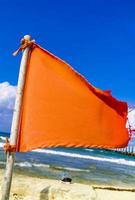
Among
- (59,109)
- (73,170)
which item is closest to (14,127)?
(59,109)

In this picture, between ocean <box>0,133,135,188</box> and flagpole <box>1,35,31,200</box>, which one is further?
ocean <box>0,133,135,188</box>

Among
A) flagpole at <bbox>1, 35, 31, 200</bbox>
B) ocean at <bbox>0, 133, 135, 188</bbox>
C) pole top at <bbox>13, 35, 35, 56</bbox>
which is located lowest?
ocean at <bbox>0, 133, 135, 188</bbox>

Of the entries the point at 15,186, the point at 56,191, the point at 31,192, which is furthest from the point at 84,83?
the point at 15,186

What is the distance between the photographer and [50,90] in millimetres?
5371

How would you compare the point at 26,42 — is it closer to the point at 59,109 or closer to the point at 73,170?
the point at 59,109

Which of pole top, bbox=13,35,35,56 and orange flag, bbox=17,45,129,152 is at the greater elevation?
pole top, bbox=13,35,35,56

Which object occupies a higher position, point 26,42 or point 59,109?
point 26,42

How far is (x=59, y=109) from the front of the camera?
537 centimetres

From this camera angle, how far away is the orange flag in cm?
532

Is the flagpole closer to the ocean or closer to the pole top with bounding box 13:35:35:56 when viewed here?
the pole top with bounding box 13:35:35:56

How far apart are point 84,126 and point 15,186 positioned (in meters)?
7.99

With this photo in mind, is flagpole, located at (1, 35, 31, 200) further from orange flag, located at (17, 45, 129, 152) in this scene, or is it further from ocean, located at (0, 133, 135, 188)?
ocean, located at (0, 133, 135, 188)

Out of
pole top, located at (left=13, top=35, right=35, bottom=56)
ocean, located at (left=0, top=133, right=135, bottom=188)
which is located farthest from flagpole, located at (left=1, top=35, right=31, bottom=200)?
ocean, located at (left=0, top=133, right=135, bottom=188)

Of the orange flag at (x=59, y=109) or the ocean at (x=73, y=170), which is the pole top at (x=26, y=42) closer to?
the orange flag at (x=59, y=109)
